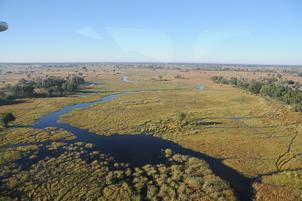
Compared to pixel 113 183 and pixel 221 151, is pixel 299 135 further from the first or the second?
pixel 113 183

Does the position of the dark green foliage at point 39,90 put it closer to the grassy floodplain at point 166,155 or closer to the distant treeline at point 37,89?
the distant treeline at point 37,89

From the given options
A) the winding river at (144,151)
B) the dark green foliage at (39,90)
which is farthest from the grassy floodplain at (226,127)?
the dark green foliage at (39,90)

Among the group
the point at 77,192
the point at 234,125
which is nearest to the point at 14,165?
the point at 77,192

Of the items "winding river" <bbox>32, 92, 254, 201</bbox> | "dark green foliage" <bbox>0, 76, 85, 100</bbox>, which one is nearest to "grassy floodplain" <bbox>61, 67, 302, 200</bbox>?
"winding river" <bbox>32, 92, 254, 201</bbox>

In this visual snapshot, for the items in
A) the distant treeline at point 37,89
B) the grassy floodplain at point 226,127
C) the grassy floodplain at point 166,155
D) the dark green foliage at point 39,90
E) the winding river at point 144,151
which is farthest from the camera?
the dark green foliage at point 39,90

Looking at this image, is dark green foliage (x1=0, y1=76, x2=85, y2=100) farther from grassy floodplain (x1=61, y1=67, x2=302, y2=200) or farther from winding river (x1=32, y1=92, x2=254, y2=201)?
winding river (x1=32, y1=92, x2=254, y2=201)

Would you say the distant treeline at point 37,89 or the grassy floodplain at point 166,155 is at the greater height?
the distant treeline at point 37,89
